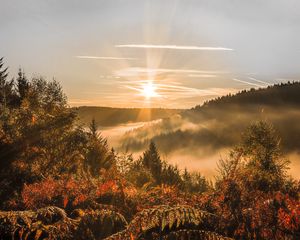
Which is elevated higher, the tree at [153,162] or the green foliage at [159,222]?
the green foliage at [159,222]

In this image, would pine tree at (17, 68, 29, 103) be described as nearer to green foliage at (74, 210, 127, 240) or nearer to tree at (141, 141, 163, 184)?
tree at (141, 141, 163, 184)

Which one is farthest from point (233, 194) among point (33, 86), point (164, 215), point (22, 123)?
point (33, 86)

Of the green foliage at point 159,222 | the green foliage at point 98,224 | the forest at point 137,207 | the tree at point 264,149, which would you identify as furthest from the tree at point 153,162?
the green foliage at point 159,222

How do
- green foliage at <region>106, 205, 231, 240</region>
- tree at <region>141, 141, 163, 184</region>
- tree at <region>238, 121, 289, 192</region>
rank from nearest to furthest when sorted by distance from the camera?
green foliage at <region>106, 205, 231, 240</region>, tree at <region>238, 121, 289, 192</region>, tree at <region>141, 141, 163, 184</region>

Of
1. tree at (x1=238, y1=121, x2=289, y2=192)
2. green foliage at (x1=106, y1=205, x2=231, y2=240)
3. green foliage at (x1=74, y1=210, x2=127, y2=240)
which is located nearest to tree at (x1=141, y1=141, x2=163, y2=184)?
tree at (x1=238, y1=121, x2=289, y2=192)

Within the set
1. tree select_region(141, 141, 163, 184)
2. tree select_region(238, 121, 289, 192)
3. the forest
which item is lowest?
tree select_region(141, 141, 163, 184)

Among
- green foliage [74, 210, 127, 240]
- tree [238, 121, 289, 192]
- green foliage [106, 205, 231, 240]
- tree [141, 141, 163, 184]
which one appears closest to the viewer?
green foliage [106, 205, 231, 240]

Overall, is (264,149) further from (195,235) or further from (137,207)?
(195,235)

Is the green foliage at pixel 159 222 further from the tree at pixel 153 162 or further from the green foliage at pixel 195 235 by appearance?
the tree at pixel 153 162

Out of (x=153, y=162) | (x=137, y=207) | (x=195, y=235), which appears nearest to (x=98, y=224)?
(x=137, y=207)

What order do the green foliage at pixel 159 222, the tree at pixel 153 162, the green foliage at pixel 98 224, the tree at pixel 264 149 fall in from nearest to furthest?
the green foliage at pixel 159 222, the green foliage at pixel 98 224, the tree at pixel 264 149, the tree at pixel 153 162

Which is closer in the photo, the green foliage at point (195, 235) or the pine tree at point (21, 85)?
the green foliage at point (195, 235)

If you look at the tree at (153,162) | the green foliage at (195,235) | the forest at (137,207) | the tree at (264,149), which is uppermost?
the green foliage at (195,235)

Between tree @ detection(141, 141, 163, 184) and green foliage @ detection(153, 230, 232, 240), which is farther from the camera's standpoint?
tree @ detection(141, 141, 163, 184)
